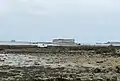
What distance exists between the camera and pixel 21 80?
27125 mm

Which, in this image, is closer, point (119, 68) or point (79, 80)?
point (79, 80)

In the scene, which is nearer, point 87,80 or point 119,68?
point 87,80

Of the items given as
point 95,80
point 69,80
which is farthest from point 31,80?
point 95,80

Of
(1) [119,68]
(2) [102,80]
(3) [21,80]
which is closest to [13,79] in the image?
(3) [21,80]

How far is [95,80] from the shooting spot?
27.4 meters

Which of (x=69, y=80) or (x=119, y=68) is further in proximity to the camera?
(x=119, y=68)

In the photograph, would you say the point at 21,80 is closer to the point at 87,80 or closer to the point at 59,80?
the point at 59,80

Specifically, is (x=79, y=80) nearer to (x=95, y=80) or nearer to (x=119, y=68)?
(x=95, y=80)

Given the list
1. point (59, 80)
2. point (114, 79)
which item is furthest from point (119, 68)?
point (59, 80)

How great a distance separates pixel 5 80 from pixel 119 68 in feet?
49.0

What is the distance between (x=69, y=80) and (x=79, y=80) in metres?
0.85

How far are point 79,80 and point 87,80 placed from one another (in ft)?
2.21

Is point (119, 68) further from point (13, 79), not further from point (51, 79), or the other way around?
point (13, 79)

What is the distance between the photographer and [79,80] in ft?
90.4
